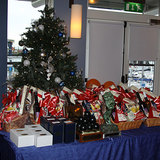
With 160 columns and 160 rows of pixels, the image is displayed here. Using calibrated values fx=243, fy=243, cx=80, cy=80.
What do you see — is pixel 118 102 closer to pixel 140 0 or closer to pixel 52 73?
pixel 52 73

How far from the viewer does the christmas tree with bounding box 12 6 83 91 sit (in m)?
3.71

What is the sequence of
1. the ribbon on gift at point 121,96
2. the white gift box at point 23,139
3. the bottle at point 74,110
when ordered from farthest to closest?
the ribbon on gift at point 121,96 < the bottle at point 74,110 < the white gift box at point 23,139

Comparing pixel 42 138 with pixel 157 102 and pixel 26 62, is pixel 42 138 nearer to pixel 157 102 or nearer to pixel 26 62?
pixel 157 102

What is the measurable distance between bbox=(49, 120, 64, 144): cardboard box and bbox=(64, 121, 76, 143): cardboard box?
0.03 meters

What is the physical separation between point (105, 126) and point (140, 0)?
4613 mm

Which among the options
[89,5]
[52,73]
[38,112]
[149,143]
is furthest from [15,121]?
[89,5]

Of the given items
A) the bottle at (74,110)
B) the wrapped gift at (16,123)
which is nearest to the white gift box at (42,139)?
the wrapped gift at (16,123)

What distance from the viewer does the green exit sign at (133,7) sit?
5.59 meters

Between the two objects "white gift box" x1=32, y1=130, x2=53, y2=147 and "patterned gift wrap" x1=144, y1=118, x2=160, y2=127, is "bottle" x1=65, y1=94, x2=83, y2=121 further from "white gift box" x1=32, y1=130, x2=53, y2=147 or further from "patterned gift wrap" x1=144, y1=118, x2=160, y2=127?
"patterned gift wrap" x1=144, y1=118, x2=160, y2=127

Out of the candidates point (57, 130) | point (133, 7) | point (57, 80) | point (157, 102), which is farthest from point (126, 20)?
point (57, 130)

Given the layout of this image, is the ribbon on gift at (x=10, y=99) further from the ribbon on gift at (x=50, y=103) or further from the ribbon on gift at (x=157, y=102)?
the ribbon on gift at (x=157, y=102)

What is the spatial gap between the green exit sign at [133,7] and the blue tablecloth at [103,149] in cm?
A: 399

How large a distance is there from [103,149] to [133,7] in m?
4.52

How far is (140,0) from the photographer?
5770mm
